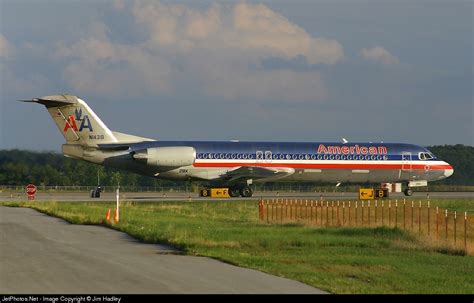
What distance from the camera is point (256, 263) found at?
2058 centimetres

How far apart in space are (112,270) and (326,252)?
297 inches

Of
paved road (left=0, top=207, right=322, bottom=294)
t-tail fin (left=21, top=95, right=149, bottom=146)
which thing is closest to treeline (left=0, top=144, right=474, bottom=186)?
t-tail fin (left=21, top=95, right=149, bottom=146)

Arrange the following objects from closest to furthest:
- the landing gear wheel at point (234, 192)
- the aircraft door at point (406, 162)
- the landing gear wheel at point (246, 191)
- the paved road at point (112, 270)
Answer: the paved road at point (112, 270), the landing gear wheel at point (246, 191), the landing gear wheel at point (234, 192), the aircraft door at point (406, 162)

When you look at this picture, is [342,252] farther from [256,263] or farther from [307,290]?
[307,290]

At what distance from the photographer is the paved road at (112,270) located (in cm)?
1580

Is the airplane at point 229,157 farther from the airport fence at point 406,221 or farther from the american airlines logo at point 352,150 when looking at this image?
the airport fence at point 406,221

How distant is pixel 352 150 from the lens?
2655 inches

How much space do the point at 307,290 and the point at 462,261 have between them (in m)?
8.02

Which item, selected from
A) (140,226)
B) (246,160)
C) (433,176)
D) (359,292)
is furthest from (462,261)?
(433,176)

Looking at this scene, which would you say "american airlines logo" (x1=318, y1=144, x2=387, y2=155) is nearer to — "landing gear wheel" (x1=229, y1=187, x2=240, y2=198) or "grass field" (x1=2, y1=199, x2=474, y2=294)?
"landing gear wheel" (x1=229, y1=187, x2=240, y2=198)

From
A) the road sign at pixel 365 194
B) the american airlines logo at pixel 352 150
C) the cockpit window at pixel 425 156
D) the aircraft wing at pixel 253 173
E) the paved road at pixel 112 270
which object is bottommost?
the paved road at pixel 112 270

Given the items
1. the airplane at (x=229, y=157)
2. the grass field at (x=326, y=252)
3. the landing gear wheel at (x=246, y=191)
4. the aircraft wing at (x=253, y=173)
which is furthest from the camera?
the landing gear wheel at (x=246, y=191)

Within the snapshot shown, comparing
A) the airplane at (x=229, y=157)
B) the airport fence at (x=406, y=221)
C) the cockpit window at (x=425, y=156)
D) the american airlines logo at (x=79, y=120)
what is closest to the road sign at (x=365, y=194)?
the airplane at (x=229, y=157)

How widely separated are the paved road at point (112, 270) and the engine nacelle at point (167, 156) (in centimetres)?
3444
